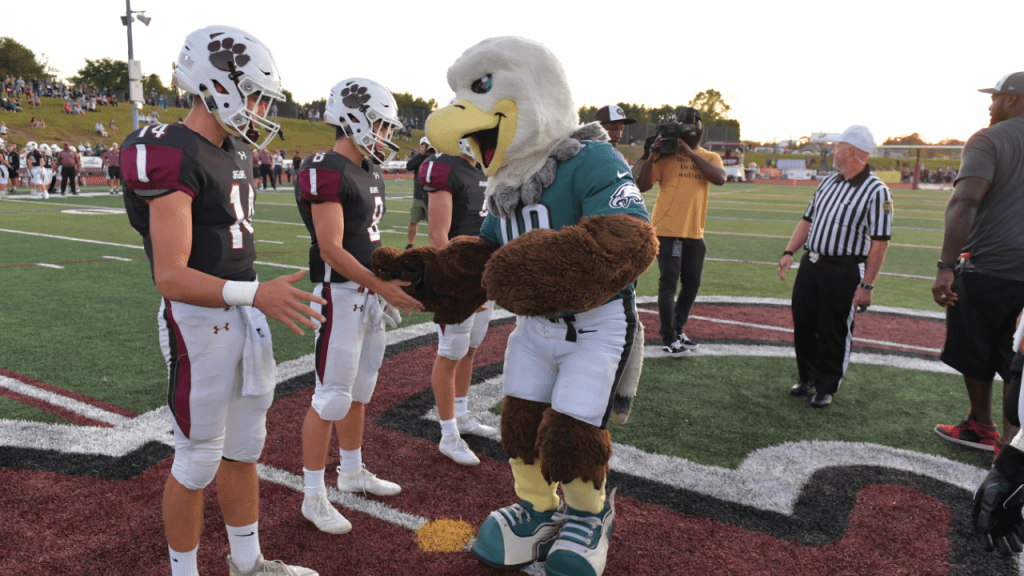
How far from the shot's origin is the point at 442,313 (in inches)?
113

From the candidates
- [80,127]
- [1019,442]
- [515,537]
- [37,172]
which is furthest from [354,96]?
[80,127]

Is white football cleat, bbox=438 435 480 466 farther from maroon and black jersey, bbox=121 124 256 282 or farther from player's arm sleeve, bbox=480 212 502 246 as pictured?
maroon and black jersey, bbox=121 124 256 282

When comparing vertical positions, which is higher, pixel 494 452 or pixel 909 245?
pixel 909 245

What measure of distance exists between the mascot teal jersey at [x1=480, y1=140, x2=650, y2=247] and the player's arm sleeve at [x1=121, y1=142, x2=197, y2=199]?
123 centimetres

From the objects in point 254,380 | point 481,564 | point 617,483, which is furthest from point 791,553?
point 254,380

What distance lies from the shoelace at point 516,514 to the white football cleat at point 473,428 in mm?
1173

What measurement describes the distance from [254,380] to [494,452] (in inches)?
72.2

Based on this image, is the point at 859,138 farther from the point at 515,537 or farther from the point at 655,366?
the point at 515,537

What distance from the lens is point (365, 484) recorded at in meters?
3.25

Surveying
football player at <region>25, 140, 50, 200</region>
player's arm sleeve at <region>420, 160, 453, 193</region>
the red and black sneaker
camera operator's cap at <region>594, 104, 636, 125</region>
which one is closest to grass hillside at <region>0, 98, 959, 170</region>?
football player at <region>25, 140, 50, 200</region>

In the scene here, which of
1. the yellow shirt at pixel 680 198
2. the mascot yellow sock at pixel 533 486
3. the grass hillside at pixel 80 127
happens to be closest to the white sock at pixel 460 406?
the mascot yellow sock at pixel 533 486

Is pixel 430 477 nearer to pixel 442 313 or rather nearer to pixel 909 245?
pixel 442 313

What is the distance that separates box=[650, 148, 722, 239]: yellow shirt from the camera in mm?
5547

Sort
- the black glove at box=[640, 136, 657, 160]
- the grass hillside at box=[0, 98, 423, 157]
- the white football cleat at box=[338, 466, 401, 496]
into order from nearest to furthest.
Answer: the white football cleat at box=[338, 466, 401, 496]
the black glove at box=[640, 136, 657, 160]
the grass hillside at box=[0, 98, 423, 157]
